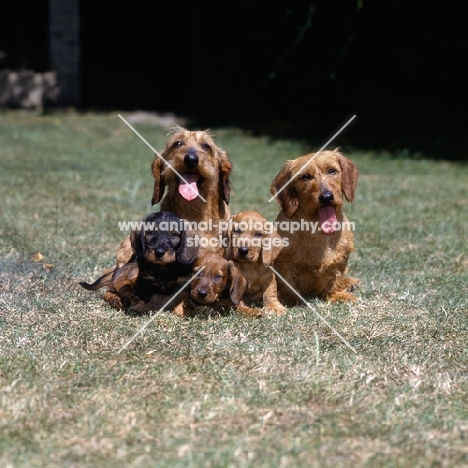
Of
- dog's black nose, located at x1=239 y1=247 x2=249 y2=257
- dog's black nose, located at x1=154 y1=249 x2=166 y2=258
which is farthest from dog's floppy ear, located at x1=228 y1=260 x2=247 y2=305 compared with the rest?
dog's black nose, located at x1=154 y1=249 x2=166 y2=258

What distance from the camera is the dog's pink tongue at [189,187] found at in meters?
5.87

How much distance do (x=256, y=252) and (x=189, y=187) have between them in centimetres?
73

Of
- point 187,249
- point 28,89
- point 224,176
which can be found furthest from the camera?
point 28,89

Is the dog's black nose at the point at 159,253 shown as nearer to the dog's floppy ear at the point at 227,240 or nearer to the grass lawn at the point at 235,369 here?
the grass lawn at the point at 235,369

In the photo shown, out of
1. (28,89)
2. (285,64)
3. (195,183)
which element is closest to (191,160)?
(195,183)

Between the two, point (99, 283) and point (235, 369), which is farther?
point (99, 283)

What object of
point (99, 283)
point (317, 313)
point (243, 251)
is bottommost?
point (99, 283)

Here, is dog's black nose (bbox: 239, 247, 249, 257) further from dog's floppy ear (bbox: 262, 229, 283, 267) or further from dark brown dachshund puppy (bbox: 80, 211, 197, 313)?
dark brown dachshund puppy (bbox: 80, 211, 197, 313)

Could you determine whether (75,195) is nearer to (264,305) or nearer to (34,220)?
(34,220)

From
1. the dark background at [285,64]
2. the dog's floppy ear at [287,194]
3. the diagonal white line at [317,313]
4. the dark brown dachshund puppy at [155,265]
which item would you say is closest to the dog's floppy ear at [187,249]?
the dark brown dachshund puppy at [155,265]

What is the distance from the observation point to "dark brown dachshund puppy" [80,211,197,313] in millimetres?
5367

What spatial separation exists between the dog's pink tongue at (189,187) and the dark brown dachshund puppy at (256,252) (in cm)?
34

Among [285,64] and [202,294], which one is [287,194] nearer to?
[202,294]

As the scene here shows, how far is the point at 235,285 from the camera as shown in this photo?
5.48 metres
